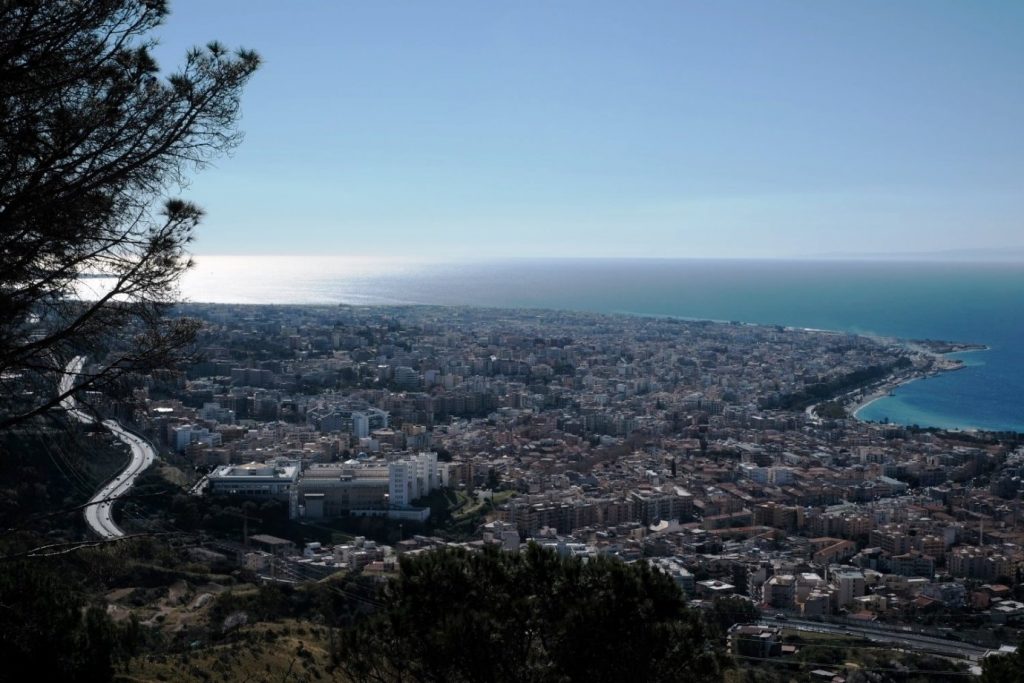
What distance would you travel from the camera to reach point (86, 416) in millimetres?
3816

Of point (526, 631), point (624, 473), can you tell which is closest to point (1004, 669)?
point (526, 631)

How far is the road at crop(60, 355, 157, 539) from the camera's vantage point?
150 inches

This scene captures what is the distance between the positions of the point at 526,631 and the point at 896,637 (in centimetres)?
849

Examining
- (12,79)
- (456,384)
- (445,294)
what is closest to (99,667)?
(12,79)

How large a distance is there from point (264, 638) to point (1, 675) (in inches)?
173

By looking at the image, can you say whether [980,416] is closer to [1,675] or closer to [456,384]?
[456,384]

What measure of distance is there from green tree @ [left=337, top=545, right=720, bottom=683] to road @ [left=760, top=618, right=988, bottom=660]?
7.36 meters

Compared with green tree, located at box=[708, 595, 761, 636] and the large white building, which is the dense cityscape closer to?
the large white building

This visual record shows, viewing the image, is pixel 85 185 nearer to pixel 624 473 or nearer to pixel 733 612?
pixel 733 612

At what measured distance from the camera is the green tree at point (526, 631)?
14.2 ft

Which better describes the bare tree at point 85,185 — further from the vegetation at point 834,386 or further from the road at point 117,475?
the vegetation at point 834,386

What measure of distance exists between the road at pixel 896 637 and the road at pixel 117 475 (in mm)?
7842

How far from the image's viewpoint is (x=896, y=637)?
1131 centimetres

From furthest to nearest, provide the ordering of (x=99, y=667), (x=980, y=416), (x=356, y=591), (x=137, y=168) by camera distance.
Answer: (x=980, y=416) → (x=356, y=591) → (x=99, y=667) → (x=137, y=168)
